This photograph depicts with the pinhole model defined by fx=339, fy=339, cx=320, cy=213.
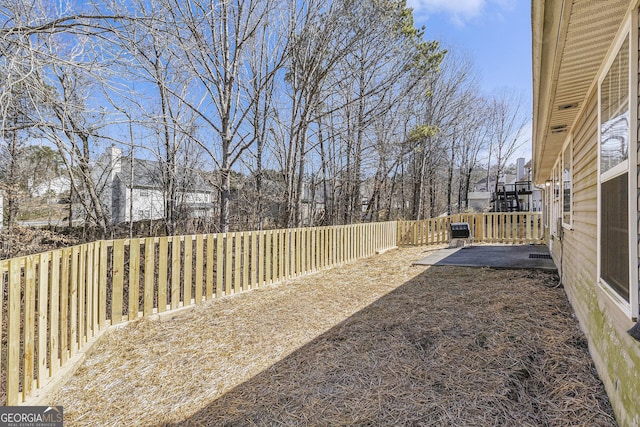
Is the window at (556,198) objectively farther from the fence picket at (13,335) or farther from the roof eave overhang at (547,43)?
the fence picket at (13,335)

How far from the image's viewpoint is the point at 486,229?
516 inches

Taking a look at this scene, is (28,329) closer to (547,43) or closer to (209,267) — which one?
(209,267)

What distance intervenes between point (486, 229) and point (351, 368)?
12.1 metres

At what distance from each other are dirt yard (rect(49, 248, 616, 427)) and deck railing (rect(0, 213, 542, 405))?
10.1 inches

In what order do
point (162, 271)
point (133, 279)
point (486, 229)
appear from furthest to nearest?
point (486, 229) → point (162, 271) → point (133, 279)

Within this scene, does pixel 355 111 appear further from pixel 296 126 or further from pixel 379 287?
pixel 379 287

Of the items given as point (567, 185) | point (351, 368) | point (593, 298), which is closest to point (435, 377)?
point (351, 368)

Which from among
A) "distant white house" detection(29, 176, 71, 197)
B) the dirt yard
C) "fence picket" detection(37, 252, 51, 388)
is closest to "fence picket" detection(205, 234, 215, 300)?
the dirt yard

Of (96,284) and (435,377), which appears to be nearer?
(435,377)

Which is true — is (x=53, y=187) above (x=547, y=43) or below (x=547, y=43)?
below

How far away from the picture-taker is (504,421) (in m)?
2.02

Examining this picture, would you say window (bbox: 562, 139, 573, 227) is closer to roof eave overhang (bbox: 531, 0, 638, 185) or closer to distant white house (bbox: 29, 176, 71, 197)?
roof eave overhang (bbox: 531, 0, 638, 185)

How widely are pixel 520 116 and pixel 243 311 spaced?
2538cm

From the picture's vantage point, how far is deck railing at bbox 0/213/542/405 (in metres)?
2.32
